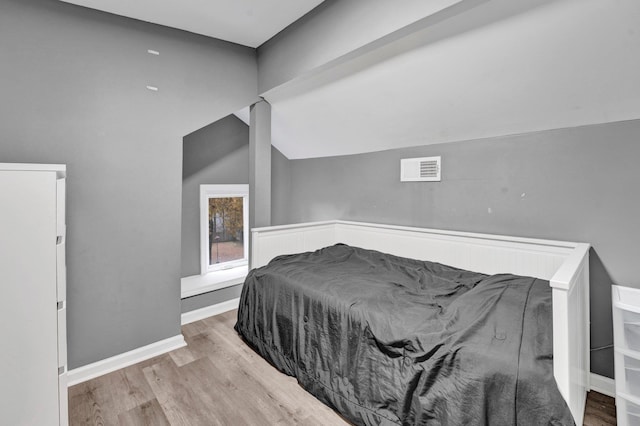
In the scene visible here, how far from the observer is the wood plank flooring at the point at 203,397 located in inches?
63.4

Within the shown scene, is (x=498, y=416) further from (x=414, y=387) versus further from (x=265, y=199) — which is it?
(x=265, y=199)

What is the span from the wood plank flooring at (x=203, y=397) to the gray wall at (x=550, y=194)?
0.77 metres

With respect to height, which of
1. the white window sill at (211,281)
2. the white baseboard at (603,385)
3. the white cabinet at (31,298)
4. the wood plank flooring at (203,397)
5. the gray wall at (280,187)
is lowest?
the wood plank flooring at (203,397)

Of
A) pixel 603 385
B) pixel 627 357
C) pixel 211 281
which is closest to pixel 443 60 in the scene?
pixel 627 357

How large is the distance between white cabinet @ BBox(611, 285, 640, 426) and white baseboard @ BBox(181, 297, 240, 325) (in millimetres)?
2763

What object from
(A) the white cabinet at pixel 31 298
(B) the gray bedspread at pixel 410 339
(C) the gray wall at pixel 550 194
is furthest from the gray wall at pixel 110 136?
(C) the gray wall at pixel 550 194

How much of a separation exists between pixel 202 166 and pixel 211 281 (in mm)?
1204

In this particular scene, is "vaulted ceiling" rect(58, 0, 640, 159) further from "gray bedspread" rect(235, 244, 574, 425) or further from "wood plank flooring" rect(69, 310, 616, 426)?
"wood plank flooring" rect(69, 310, 616, 426)

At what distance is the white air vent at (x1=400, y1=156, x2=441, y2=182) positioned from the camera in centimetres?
256

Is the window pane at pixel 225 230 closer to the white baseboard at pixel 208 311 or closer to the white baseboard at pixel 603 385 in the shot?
the white baseboard at pixel 208 311

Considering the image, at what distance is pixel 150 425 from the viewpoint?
158 cm

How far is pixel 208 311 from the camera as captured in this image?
287cm

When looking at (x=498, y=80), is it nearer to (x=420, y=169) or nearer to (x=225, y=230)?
(x=420, y=169)

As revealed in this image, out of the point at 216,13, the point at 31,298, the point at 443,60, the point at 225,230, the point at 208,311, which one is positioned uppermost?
the point at 216,13
